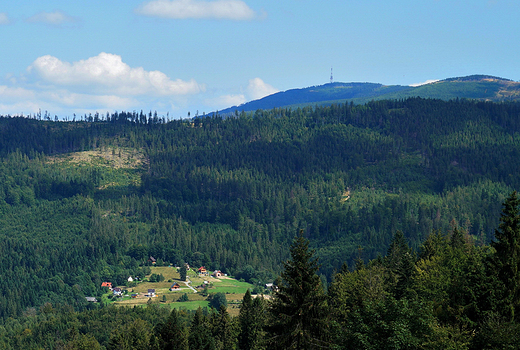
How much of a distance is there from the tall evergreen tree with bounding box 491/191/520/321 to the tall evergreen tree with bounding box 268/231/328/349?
870 inches

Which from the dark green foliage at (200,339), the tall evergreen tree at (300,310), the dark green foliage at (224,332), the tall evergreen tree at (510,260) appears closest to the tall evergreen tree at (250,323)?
the dark green foliage at (224,332)

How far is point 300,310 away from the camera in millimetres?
61969

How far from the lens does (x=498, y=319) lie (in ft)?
212

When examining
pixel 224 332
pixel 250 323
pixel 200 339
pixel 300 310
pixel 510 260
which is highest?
pixel 510 260

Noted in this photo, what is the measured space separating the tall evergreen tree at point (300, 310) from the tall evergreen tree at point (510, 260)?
22104mm

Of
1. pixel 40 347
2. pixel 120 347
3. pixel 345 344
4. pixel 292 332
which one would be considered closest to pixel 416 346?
pixel 345 344

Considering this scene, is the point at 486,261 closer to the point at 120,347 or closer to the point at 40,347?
the point at 120,347

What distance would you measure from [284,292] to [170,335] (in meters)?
34.9

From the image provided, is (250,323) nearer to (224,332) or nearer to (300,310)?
(224,332)

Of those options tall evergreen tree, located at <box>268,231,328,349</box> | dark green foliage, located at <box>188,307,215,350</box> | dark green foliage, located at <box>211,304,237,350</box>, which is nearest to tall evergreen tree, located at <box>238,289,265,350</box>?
dark green foliage, located at <box>211,304,237,350</box>

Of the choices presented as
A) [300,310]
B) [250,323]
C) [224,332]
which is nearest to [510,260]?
[300,310]

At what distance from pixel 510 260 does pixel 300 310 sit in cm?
2610

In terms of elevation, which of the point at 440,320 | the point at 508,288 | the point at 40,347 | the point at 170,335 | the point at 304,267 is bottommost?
the point at 40,347

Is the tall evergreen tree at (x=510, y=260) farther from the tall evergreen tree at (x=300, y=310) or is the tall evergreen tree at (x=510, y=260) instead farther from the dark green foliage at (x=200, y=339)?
the dark green foliage at (x=200, y=339)
